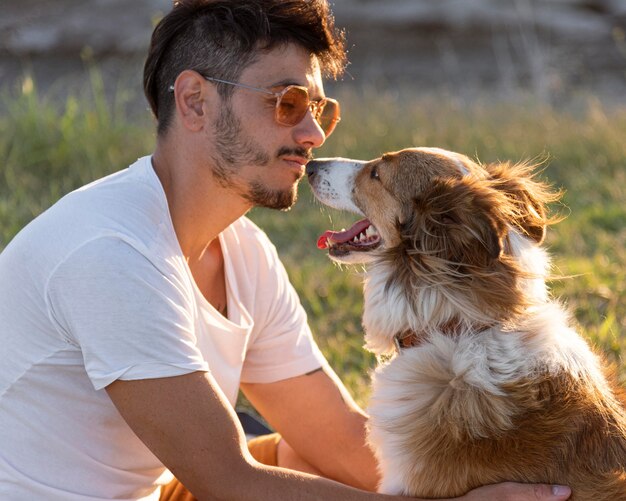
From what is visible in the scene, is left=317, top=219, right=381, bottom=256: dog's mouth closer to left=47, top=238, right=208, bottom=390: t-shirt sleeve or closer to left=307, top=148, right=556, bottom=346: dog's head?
left=307, top=148, right=556, bottom=346: dog's head

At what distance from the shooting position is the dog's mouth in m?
3.06

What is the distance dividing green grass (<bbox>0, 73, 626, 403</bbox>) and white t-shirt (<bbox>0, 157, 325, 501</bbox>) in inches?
66.2

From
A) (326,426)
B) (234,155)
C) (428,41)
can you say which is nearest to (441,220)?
(234,155)

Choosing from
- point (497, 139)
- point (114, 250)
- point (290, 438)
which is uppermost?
point (114, 250)

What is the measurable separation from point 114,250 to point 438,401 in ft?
3.34

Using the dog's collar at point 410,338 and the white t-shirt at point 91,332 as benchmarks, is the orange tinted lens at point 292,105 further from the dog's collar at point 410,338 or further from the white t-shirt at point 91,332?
the dog's collar at point 410,338

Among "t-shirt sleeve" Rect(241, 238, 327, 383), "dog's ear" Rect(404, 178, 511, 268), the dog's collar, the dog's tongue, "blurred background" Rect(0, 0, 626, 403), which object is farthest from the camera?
"blurred background" Rect(0, 0, 626, 403)

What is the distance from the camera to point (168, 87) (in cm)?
312

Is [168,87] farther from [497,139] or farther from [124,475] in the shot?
[497,139]

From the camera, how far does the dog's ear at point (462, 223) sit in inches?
102

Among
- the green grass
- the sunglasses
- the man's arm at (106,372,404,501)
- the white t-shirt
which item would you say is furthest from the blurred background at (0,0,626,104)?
the man's arm at (106,372,404,501)

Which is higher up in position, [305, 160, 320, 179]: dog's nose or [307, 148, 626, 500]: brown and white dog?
[305, 160, 320, 179]: dog's nose

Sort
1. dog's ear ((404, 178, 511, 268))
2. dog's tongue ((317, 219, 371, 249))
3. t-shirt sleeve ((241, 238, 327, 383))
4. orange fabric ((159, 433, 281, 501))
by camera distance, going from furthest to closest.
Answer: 1. orange fabric ((159, 433, 281, 501))
2. t-shirt sleeve ((241, 238, 327, 383))
3. dog's tongue ((317, 219, 371, 249))
4. dog's ear ((404, 178, 511, 268))

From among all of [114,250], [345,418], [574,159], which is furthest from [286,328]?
[574,159]
